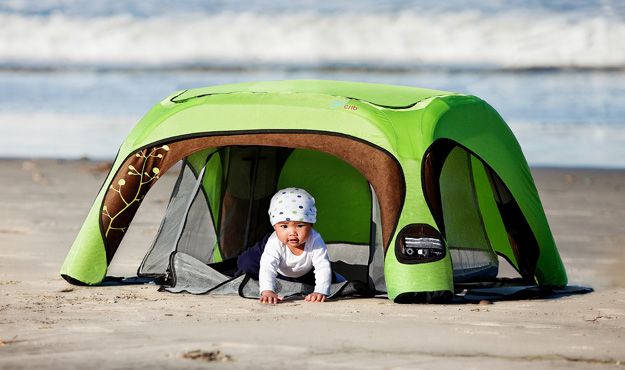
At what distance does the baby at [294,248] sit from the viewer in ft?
21.0

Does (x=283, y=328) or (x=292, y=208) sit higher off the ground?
(x=292, y=208)

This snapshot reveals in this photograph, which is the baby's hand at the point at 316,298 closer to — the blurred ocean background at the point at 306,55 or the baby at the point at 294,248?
the baby at the point at 294,248

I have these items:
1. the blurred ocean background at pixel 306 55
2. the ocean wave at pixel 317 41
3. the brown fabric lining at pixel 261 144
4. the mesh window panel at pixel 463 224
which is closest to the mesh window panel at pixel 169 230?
the brown fabric lining at pixel 261 144

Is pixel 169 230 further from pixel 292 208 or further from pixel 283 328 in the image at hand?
pixel 283 328

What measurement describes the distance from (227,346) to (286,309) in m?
1.07

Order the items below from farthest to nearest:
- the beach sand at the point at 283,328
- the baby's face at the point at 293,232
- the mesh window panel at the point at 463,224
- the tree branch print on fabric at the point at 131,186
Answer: the mesh window panel at the point at 463,224 < the tree branch print on fabric at the point at 131,186 < the baby's face at the point at 293,232 < the beach sand at the point at 283,328

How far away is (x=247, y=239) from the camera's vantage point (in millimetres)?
7711

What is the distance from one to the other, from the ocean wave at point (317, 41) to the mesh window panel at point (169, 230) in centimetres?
1478

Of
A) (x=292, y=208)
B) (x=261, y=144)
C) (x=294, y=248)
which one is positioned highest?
(x=261, y=144)

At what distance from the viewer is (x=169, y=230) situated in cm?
741

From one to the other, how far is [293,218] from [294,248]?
194 mm

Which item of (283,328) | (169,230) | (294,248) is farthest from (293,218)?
(169,230)

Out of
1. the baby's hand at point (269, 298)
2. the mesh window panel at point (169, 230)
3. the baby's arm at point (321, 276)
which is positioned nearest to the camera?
the baby's hand at point (269, 298)

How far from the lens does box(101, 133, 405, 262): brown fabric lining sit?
6250mm
